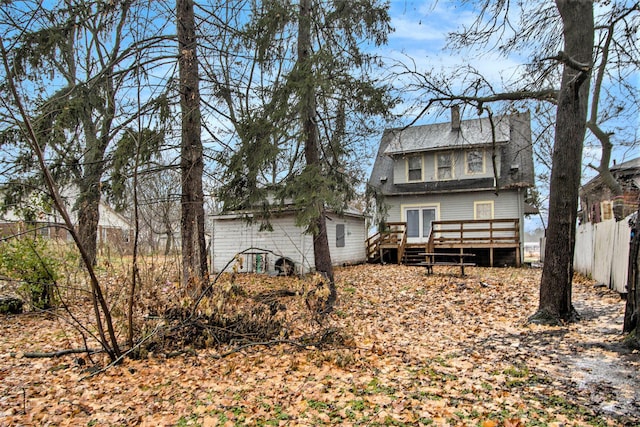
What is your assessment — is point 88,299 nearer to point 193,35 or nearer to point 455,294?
point 193,35

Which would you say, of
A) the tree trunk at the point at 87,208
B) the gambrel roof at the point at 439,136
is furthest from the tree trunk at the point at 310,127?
the gambrel roof at the point at 439,136

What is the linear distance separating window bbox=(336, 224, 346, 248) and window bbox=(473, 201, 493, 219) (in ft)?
18.9

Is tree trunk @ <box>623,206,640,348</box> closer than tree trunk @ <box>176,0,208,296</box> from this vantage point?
Yes

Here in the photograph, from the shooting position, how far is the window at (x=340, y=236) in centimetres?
1562

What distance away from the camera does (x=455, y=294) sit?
359 inches

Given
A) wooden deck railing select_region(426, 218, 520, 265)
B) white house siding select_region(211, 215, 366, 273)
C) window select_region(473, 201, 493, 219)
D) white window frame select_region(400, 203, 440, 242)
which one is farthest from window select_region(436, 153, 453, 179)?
white house siding select_region(211, 215, 366, 273)

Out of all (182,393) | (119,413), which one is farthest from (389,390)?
(119,413)

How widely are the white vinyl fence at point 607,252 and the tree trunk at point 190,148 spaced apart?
7.98m

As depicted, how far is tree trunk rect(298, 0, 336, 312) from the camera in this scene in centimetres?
664

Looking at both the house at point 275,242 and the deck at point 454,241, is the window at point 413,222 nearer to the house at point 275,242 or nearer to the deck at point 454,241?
the deck at point 454,241

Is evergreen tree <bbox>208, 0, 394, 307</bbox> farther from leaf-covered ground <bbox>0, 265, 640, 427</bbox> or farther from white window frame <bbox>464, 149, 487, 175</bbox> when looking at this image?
white window frame <bbox>464, 149, 487, 175</bbox>

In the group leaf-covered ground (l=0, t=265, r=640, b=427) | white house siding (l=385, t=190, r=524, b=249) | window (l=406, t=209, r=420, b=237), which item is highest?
white house siding (l=385, t=190, r=524, b=249)

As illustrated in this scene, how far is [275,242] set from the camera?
47.5 feet

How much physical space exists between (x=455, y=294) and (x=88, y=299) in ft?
27.8
